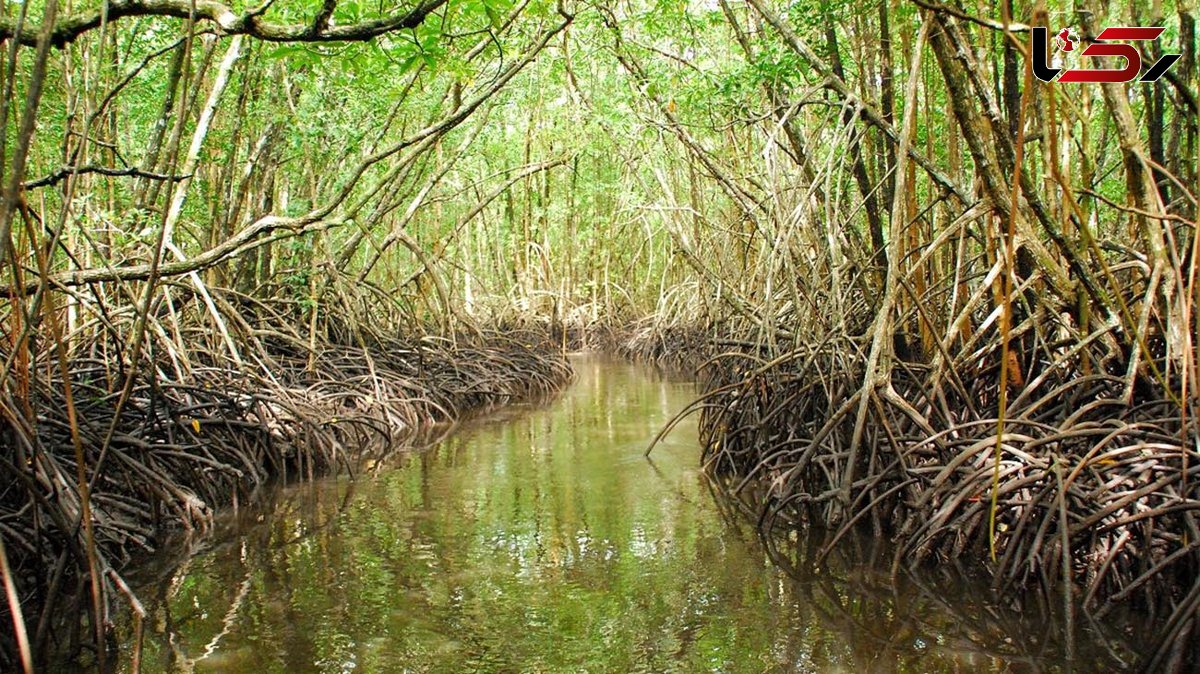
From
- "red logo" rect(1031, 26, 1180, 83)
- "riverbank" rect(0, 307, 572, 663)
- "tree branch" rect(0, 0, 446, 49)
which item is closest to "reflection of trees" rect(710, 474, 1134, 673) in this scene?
"red logo" rect(1031, 26, 1180, 83)

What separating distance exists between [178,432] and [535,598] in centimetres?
234

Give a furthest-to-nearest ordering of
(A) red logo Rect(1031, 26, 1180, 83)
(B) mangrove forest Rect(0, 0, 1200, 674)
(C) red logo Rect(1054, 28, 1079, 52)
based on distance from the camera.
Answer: (B) mangrove forest Rect(0, 0, 1200, 674), (C) red logo Rect(1054, 28, 1079, 52), (A) red logo Rect(1031, 26, 1180, 83)

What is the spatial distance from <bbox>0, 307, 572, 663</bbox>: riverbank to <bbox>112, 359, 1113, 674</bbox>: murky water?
0.89 feet

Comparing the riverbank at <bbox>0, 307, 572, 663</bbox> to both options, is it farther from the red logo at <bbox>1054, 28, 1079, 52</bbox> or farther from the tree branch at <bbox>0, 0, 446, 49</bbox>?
the red logo at <bbox>1054, 28, 1079, 52</bbox>

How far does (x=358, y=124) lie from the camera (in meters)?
8.45

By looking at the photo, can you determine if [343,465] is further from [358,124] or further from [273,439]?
[358,124]

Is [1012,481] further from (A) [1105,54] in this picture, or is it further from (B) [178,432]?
(B) [178,432]

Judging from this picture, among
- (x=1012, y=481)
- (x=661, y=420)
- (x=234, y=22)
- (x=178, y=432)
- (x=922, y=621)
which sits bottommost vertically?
(x=922, y=621)

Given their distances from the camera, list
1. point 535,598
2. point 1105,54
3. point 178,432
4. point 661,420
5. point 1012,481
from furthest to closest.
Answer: point 661,420
point 178,432
point 535,598
point 1012,481
point 1105,54

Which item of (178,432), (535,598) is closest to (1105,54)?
(535,598)

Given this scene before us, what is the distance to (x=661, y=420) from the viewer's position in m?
7.83

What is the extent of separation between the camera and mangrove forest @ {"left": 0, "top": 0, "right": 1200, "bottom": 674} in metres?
2.85

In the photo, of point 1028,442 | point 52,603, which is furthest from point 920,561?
point 52,603

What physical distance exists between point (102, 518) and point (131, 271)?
3.33 feet
